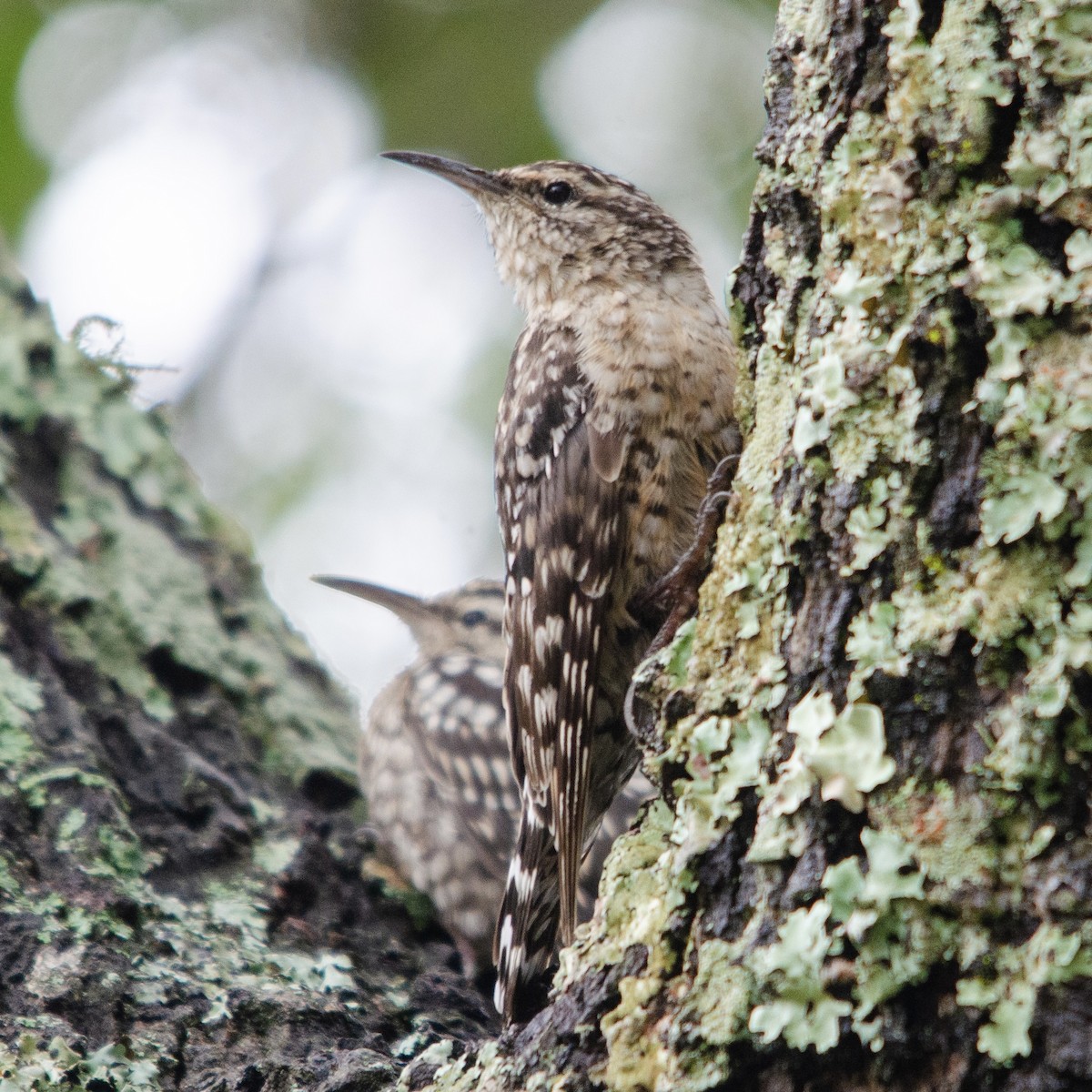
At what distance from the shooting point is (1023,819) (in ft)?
5.34

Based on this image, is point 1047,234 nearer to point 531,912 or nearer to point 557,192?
point 531,912

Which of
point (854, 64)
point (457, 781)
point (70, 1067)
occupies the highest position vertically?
point (854, 64)

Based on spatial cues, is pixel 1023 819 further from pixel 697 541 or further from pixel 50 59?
pixel 50 59

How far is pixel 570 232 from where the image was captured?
4000 mm

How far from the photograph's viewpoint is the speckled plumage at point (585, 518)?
3.22m

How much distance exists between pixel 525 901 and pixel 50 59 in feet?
18.6

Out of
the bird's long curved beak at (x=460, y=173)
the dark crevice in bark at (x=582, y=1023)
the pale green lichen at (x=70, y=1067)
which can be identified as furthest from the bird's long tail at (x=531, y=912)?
the bird's long curved beak at (x=460, y=173)

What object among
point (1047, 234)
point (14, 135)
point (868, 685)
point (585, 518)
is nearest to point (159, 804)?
point (585, 518)

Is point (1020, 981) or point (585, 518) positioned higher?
point (585, 518)

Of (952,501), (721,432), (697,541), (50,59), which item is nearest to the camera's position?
(952,501)

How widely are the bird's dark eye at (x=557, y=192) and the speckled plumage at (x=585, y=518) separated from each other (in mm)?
425

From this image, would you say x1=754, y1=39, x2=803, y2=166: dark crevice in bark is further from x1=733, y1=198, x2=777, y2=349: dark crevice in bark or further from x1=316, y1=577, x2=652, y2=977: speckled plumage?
x1=316, y1=577, x2=652, y2=977: speckled plumage

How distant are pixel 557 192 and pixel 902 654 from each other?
8.93 ft

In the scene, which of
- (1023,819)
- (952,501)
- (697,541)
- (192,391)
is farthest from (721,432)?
(192,391)
